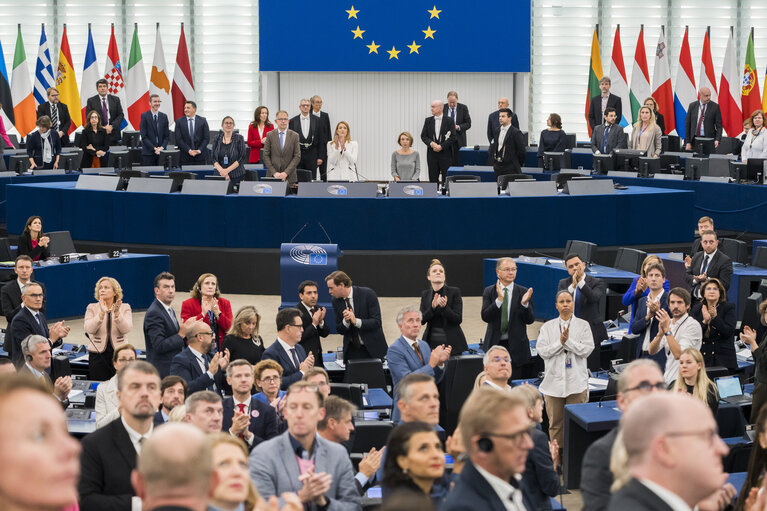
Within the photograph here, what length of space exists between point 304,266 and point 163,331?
381 cm

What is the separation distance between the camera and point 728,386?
8.02 meters

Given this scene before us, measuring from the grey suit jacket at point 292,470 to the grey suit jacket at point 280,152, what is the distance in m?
11.1

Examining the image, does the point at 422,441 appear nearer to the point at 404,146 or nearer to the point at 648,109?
the point at 404,146

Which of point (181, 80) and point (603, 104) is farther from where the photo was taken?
point (181, 80)

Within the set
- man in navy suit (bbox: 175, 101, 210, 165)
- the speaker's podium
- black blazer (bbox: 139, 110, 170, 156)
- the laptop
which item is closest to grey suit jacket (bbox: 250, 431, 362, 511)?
the laptop

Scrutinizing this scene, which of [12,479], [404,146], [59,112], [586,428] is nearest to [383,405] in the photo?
[586,428]

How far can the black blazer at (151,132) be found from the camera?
1897 cm

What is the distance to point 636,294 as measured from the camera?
33.6 ft

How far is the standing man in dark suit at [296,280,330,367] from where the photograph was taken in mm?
9352

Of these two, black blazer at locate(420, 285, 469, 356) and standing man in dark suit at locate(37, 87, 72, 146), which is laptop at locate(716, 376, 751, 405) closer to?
black blazer at locate(420, 285, 469, 356)

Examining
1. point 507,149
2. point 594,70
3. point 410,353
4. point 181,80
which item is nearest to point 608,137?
point 507,149

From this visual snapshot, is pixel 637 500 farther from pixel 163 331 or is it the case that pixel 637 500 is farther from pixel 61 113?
pixel 61 113

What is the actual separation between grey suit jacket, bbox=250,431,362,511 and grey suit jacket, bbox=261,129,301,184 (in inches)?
438

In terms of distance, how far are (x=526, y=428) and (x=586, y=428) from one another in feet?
14.0
